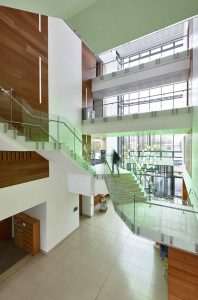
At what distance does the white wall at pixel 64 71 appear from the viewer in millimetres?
8328

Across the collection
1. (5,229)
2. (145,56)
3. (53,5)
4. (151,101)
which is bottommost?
(5,229)

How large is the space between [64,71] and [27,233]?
8.45 meters

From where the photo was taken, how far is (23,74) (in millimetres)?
6891

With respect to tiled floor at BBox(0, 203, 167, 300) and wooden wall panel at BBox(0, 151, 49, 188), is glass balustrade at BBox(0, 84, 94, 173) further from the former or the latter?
tiled floor at BBox(0, 203, 167, 300)

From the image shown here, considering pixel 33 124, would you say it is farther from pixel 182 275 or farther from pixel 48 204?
pixel 182 275

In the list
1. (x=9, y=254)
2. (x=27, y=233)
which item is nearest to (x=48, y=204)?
(x=27, y=233)

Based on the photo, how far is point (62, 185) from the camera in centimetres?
861

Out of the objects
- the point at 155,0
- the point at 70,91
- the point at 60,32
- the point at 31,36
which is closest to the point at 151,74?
the point at 70,91

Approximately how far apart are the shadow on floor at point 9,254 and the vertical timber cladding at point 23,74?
3.44 m

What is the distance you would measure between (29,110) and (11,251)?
21.3ft

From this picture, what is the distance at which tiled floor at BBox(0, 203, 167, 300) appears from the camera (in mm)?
5492

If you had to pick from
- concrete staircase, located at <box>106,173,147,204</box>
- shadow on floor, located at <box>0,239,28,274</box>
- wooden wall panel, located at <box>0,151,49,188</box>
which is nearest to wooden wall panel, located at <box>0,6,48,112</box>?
wooden wall panel, located at <box>0,151,49,188</box>

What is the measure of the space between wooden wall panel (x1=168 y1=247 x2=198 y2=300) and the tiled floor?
2.59 ft

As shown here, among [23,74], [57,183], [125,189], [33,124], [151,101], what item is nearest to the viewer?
[33,124]
